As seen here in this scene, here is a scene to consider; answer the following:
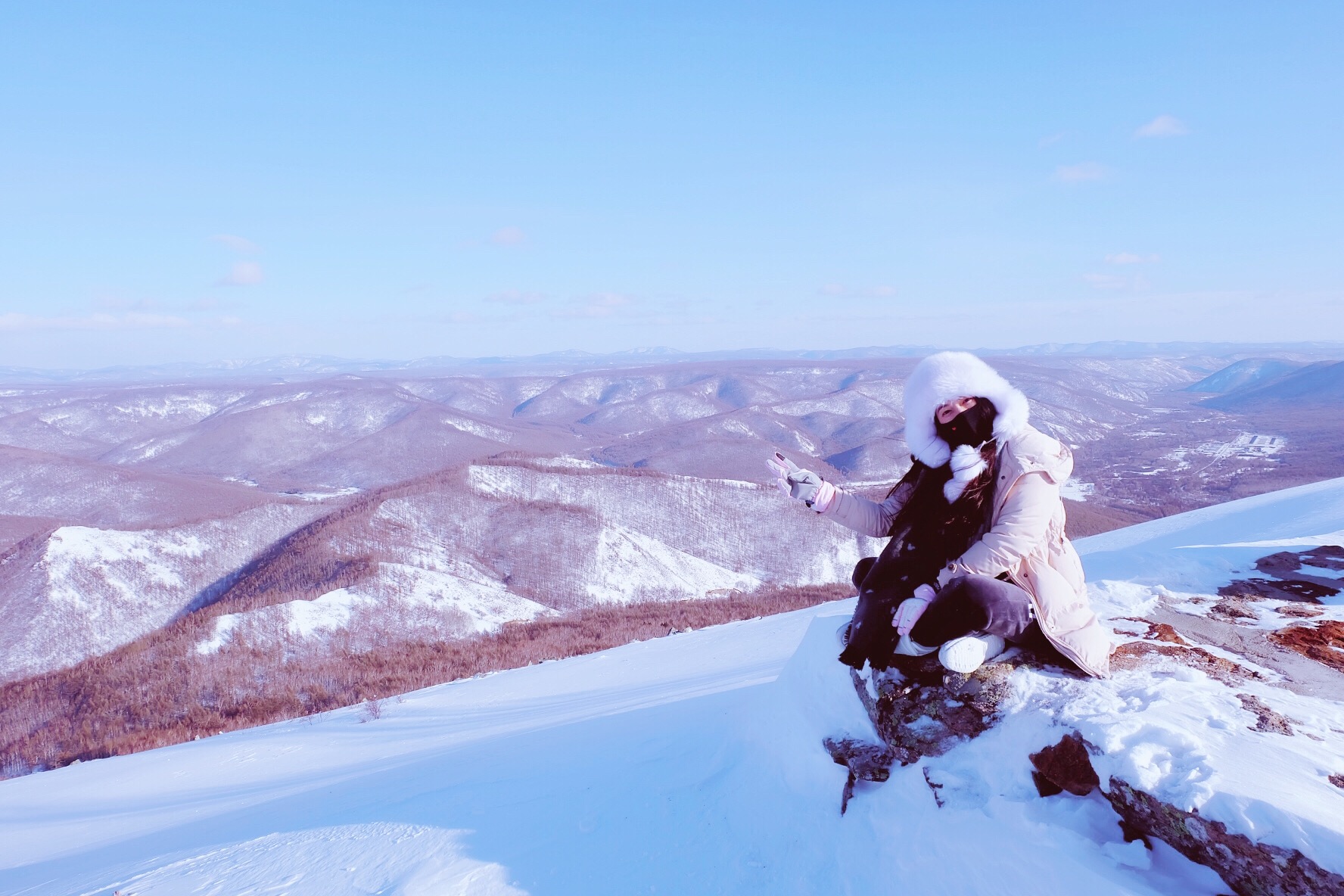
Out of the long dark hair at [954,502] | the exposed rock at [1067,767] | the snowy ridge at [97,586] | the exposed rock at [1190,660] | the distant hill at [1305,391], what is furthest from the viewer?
the distant hill at [1305,391]

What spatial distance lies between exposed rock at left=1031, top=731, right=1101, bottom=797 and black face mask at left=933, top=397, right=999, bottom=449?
1622 millimetres

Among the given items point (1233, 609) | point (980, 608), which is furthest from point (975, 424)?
point (1233, 609)

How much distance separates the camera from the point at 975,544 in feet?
11.7

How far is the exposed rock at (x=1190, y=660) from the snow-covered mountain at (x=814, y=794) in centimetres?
3

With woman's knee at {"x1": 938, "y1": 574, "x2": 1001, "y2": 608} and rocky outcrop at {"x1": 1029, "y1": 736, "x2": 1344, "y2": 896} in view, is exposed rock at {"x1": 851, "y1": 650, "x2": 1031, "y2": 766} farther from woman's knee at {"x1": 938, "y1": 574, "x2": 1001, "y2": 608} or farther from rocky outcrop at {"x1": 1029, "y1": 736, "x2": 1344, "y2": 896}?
woman's knee at {"x1": 938, "y1": 574, "x2": 1001, "y2": 608}

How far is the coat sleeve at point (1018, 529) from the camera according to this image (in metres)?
3.51

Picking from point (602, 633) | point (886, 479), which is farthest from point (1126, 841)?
point (886, 479)

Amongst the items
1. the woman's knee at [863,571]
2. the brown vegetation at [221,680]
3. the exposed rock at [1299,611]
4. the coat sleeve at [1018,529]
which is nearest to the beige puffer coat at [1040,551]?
→ the coat sleeve at [1018,529]

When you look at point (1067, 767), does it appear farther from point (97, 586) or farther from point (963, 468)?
point (97, 586)

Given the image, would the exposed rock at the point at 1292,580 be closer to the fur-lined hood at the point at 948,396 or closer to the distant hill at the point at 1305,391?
the fur-lined hood at the point at 948,396

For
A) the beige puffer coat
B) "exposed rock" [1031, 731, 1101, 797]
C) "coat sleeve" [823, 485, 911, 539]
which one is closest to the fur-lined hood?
the beige puffer coat

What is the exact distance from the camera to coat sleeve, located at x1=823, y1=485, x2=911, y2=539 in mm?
4402

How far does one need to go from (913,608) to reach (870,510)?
2.62ft

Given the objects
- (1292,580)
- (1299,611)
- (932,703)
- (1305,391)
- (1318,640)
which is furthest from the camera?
(1305,391)
